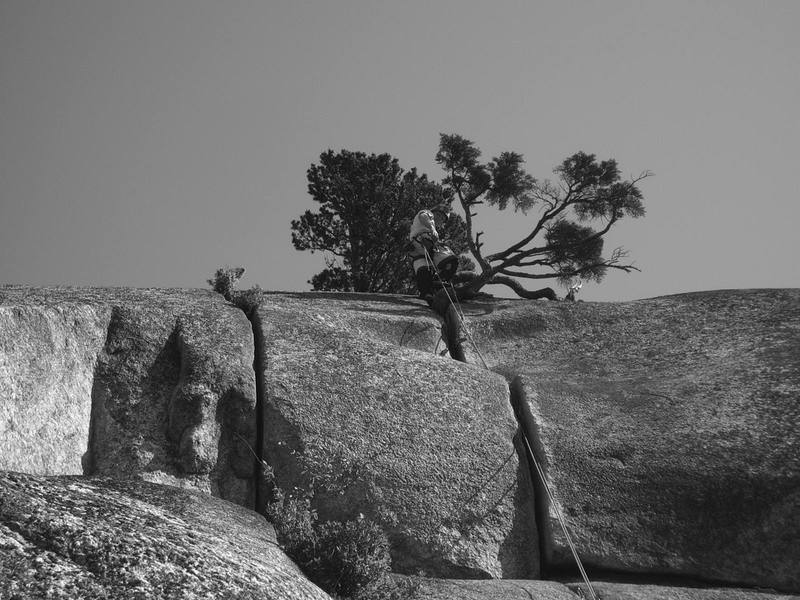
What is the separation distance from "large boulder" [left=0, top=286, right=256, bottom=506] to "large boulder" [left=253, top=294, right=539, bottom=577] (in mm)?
565

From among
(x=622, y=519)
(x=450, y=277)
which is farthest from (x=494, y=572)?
(x=450, y=277)

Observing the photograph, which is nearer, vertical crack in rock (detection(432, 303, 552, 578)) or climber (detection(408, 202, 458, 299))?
vertical crack in rock (detection(432, 303, 552, 578))

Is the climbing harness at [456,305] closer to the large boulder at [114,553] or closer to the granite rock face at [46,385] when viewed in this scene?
the granite rock face at [46,385]

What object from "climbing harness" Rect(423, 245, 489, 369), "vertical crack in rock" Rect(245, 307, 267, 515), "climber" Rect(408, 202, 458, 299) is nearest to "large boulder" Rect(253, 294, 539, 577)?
A: "vertical crack in rock" Rect(245, 307, 267, 515)

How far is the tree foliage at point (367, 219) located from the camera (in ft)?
113

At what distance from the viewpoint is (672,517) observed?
13.0 m

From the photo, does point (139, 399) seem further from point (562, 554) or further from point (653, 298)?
point (653, 298)

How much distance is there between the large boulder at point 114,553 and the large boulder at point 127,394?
3235 millimetres

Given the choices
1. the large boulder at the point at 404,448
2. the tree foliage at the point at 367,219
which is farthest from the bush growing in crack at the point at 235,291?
the tree foliage at the point at 367,219

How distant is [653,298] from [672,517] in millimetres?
7366

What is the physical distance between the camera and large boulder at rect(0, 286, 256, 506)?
12.2 metres

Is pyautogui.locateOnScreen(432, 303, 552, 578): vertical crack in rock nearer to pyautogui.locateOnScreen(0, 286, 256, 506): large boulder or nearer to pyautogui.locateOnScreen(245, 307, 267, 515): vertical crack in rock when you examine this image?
pyautogui.locateOnScreen(245, 307, 267, 515): vertical crack in rock

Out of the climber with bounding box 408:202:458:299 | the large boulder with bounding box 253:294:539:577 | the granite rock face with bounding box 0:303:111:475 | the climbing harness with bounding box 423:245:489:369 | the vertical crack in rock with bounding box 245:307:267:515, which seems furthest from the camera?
the climber with bounding box 408:202:458:299

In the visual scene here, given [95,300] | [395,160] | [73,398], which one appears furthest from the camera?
[395,160]
